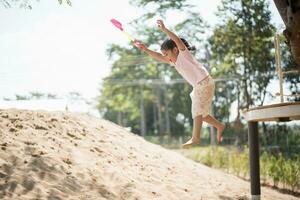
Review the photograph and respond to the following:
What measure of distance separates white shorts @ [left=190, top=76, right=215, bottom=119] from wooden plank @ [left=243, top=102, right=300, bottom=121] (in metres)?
1.79

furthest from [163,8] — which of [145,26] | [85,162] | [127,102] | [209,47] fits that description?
[85,162]

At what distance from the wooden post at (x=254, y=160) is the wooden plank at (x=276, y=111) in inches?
26.4

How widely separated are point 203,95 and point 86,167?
11.9 ft

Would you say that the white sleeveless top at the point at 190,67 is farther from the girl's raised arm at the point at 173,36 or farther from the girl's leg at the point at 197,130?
the girl's leg at the point at 197,130

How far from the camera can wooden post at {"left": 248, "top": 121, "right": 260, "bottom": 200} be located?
7926 mm

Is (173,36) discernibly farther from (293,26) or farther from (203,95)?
(293,26)

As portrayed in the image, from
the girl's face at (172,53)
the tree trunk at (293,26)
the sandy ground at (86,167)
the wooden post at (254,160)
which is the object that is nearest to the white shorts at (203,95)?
the girl's face at (172,53)

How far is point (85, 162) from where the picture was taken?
26.0ft

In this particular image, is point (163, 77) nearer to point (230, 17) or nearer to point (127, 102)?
point (127, 102)

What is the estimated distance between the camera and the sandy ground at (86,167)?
657cm

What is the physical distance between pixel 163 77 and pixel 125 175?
3293 cm

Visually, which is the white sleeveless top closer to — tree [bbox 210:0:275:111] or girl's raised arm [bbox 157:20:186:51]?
girl's raised arm [bbox 157:20:186:51]

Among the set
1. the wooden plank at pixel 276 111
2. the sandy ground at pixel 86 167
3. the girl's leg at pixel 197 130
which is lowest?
the sandy ground at pixel 86 167

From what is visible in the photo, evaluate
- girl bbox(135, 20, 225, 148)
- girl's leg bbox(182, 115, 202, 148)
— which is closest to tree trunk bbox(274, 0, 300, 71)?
girl bbox(135, 20, 225, 148)
